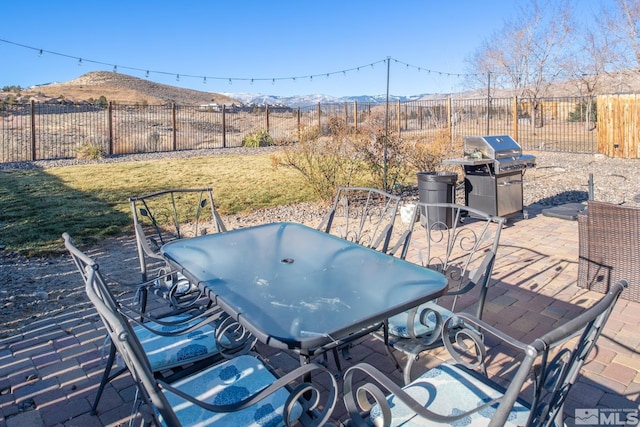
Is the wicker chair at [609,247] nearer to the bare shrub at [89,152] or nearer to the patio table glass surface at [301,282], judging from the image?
the patio table glass surface at [301,282]

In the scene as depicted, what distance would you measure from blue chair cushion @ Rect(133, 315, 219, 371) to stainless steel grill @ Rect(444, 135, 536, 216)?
4.05 meters

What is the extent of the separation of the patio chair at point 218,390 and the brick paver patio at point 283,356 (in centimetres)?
40

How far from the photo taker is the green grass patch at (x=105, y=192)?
5543 millimetres

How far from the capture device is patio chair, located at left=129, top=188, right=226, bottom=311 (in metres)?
2.69

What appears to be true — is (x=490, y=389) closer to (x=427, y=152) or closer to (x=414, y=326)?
(x=414, y=326)

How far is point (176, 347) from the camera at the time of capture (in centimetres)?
193

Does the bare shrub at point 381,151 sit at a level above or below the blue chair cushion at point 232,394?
above

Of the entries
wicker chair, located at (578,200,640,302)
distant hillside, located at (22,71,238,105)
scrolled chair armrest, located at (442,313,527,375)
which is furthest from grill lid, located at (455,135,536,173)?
distant hillside, located at (22,71,238,105)

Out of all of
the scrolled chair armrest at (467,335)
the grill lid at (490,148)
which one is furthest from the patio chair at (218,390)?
the grill lid at (490,148)

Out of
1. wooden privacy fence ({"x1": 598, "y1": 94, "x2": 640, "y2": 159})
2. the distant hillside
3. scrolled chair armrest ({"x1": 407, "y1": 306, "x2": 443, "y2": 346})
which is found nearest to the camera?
scrolled chair armrest ({"x1": 407, "y1": 306, "x2": 443, "y2": 346})

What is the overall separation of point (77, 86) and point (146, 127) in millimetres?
27896

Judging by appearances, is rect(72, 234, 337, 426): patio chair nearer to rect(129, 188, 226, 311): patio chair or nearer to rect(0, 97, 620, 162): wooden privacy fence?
rect(129, 188, 226, 311): patio chair

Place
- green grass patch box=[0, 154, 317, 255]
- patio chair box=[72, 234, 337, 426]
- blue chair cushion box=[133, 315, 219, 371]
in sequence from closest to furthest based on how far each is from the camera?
patio chair box=[72, 234, 337, 426] → blue chair cushion box=[133, 315, 219, 371] → green grass patch box=[0, 154, 317, 255]

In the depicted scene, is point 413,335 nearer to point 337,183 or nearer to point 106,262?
point 106,262
